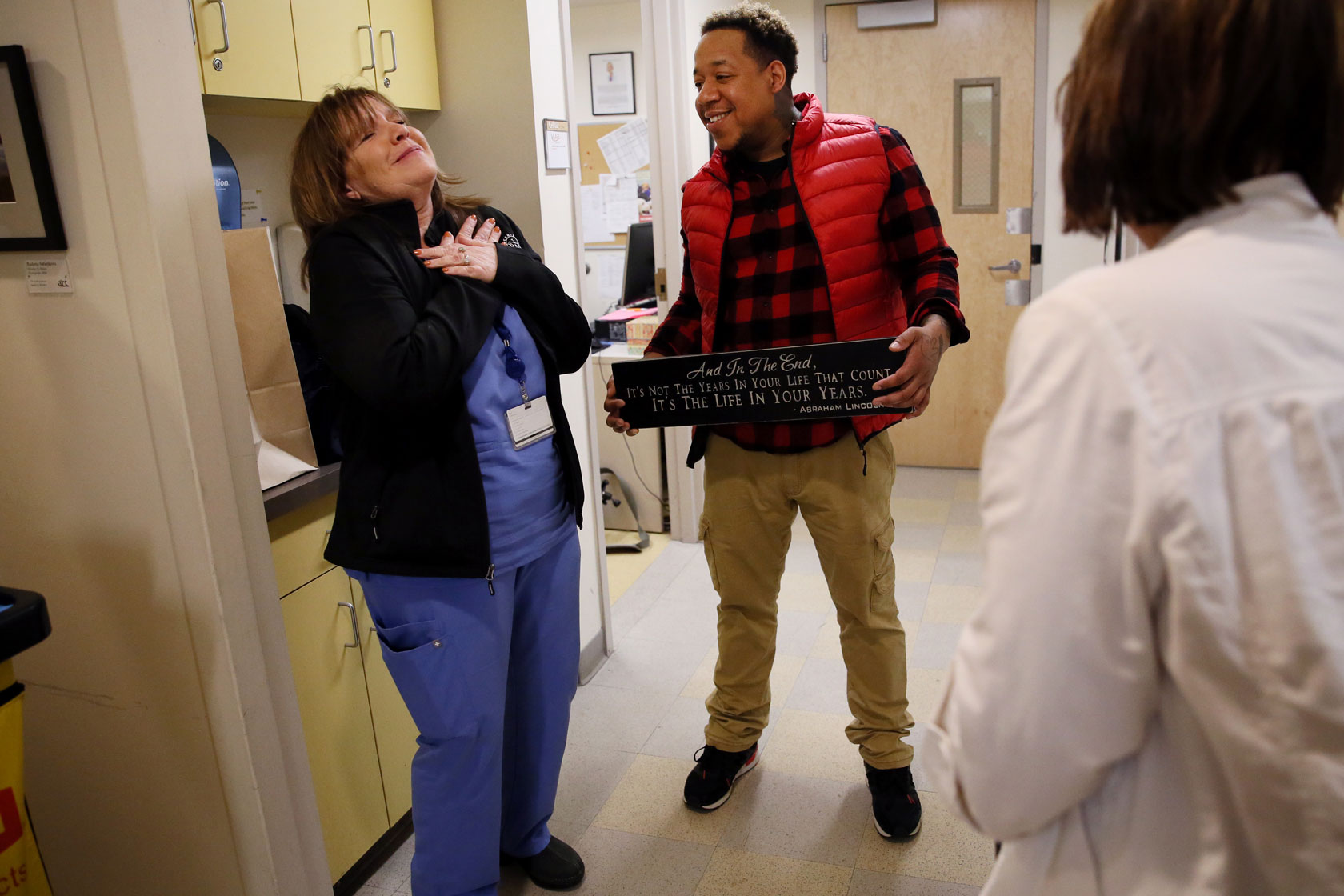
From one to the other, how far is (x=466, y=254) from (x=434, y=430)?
0.99 ft

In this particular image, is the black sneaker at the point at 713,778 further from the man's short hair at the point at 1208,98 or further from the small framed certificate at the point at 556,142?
the man's short hair at the point at 1208,98

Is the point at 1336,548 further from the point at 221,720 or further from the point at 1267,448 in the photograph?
the point at 221,720

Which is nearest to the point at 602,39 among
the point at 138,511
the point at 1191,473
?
the point at 138,511

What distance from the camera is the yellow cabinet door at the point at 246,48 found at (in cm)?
180

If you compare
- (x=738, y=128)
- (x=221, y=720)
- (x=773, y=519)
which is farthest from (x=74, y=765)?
(x=738, y=128)

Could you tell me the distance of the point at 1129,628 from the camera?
71cm

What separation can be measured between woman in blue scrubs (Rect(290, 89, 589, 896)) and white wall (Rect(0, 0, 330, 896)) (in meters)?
0.17

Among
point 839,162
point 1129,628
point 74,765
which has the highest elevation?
point 839,162

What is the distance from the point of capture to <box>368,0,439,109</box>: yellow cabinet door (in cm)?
225

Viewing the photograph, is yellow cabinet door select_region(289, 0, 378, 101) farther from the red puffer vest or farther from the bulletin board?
the bulletin board

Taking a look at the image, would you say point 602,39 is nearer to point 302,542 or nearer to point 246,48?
point 246,48

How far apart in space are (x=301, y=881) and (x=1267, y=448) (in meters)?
1.59

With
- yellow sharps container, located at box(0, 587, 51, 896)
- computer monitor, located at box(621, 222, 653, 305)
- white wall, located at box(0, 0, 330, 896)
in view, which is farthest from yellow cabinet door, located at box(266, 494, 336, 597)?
computer monitor, located at box(621, 222, 653, 305)

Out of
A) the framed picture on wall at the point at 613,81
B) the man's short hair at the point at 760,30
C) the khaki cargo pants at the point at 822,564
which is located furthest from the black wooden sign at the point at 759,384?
the framed picture on wall at the point at 613,81
